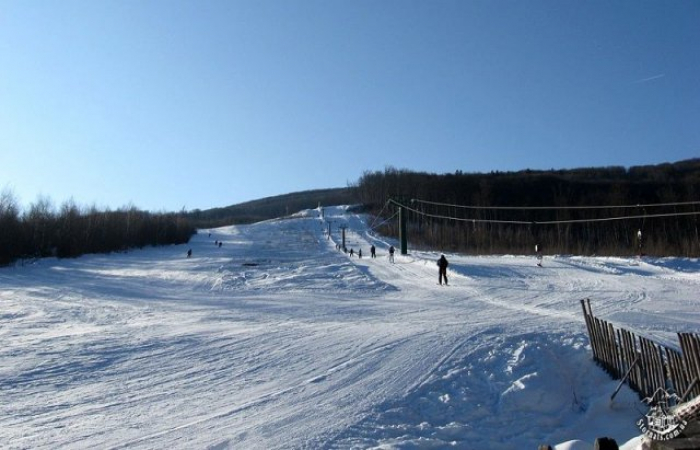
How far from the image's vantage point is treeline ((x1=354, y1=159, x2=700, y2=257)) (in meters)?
56.4

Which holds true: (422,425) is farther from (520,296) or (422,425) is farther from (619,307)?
(520,296)

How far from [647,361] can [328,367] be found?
→ 551cm

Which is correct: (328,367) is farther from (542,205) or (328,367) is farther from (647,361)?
(542,205)

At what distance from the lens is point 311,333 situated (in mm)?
14789

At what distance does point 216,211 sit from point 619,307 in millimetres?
168926

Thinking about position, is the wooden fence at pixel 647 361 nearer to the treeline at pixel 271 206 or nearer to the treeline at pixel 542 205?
the treeline at pixel 542 205

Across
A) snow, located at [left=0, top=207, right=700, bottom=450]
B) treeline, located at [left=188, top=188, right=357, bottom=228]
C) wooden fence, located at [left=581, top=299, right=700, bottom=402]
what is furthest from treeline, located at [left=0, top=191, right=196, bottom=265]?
treeline, located at [left=188, top=188, right=357, bottom=228]

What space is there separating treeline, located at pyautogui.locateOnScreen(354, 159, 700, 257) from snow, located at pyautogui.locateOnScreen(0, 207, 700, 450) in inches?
970

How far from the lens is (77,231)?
5316 cm

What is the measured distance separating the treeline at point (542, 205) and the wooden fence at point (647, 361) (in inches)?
1275

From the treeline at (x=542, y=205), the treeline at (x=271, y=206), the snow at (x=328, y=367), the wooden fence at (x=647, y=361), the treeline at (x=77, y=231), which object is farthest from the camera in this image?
the treeline at (x=271, y=206)

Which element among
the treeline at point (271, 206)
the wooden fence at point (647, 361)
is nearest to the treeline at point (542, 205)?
the wooden fence at point (647, 361)

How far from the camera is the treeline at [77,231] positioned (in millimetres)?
44094

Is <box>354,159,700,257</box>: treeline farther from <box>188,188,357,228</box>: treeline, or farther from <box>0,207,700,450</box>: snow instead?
<box>188,188,357,228</box>: treeline
